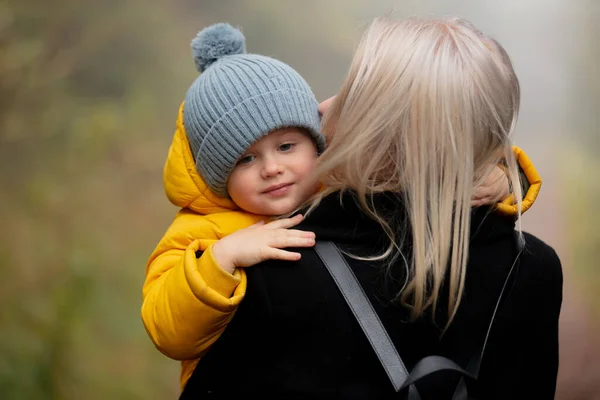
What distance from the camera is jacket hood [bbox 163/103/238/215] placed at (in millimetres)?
1562

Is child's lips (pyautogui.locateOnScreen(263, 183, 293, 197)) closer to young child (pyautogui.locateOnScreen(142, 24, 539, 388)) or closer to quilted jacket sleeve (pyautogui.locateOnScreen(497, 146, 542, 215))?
young child (pyautogui.locateOnScreen(142, 24, 539, 388))

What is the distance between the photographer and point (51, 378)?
9.06 feet

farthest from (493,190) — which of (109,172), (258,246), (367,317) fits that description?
(109,172)

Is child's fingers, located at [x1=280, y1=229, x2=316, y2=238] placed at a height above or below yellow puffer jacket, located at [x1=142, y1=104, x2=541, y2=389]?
above

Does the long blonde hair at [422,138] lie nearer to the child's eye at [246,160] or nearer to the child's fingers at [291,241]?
the child's fingers at [291,241]

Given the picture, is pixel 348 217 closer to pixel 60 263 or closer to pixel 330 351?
pixel 330 351

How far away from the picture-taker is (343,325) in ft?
3.93

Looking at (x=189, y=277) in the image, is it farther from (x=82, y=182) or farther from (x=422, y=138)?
(x=82, y=182)

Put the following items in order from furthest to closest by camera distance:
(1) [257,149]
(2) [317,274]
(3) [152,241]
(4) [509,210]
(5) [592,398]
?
1. (3) [152,241]
2. (5) [592,398]
3. (1) [257,149]
4. (4) [509,210]
5. (2) [317,274]

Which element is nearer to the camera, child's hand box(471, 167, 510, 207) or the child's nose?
child's hand box(471, 167, 510, 207)

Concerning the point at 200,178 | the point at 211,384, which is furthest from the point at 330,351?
the point at 200,178

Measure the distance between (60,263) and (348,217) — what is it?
187 centimetres

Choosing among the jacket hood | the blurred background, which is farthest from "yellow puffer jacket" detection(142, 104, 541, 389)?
the blurred background

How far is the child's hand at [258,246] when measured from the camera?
120 centimetres
